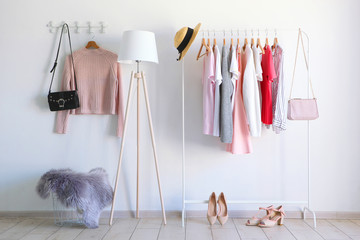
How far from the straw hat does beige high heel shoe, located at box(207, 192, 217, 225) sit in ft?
4.12

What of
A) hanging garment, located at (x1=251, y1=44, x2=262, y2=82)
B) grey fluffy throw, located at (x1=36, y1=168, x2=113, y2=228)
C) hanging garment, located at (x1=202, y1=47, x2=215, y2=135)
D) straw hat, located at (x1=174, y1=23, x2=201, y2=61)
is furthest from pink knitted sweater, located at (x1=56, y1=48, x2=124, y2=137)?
hanging garment, located at (x1=251, y1=44, x2=262, y2=82)

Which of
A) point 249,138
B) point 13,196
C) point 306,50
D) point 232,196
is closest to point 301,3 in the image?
point 306,50

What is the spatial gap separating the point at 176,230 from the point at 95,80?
1517mm

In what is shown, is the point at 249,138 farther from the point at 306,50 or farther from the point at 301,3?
the point at 301,3

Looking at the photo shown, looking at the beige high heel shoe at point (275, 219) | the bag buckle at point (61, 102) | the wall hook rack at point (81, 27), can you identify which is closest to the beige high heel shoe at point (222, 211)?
the beige high heel shoe at point (275, 219)

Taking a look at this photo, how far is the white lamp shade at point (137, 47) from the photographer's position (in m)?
3.29

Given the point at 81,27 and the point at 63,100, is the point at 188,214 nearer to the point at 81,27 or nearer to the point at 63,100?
the point at 63,100

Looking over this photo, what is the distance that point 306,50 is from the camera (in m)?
3.66

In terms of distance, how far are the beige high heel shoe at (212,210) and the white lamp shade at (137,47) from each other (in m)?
1.31

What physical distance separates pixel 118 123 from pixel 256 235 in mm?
1546

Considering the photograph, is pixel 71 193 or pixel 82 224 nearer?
pixel 71 193

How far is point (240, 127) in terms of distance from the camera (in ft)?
11.4

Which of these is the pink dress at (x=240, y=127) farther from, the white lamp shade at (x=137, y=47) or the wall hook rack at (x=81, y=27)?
the wall hook rack at (x=81, y=27)

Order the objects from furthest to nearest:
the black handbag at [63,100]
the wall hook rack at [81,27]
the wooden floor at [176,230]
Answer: the wall hook rack at [81,27]
the black handbag at [63,100]
the wooden floor at [176,230]
